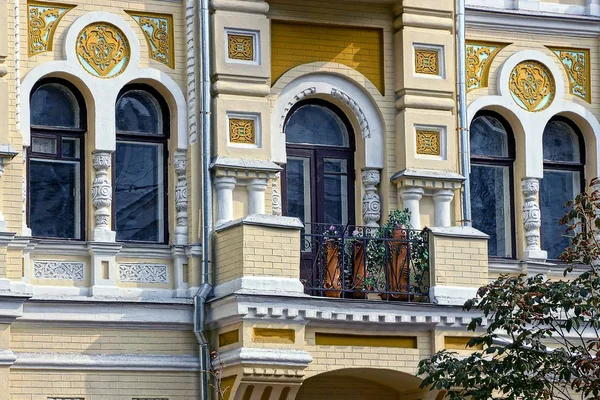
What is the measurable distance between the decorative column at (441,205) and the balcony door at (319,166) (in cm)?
110

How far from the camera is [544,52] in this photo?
25812 mm

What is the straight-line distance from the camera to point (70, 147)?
23.0m

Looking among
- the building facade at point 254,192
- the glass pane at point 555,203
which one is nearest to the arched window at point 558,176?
the glass pane at point 555,203

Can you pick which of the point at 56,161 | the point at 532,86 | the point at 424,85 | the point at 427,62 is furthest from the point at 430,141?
the point at 56,161

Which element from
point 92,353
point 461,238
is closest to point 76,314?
point 92,353

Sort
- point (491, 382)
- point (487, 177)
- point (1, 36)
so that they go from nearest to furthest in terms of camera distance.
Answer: point (491, 382), point (1, 36), point (487, 177)

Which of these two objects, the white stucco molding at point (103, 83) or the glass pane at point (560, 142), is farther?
the glass pane at point (560, 142)

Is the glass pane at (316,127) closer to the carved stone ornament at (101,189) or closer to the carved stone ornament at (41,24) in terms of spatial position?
the carved stone ornament at (101,189)

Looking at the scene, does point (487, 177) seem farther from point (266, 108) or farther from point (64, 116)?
point (64, 116)

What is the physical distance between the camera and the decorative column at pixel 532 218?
82.4ft

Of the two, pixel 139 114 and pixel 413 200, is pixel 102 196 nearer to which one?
pixel 139 114

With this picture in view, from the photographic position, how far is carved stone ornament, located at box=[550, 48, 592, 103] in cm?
2593

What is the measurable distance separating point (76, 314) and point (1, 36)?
3.44 m

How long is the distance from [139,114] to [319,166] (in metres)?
2.49
